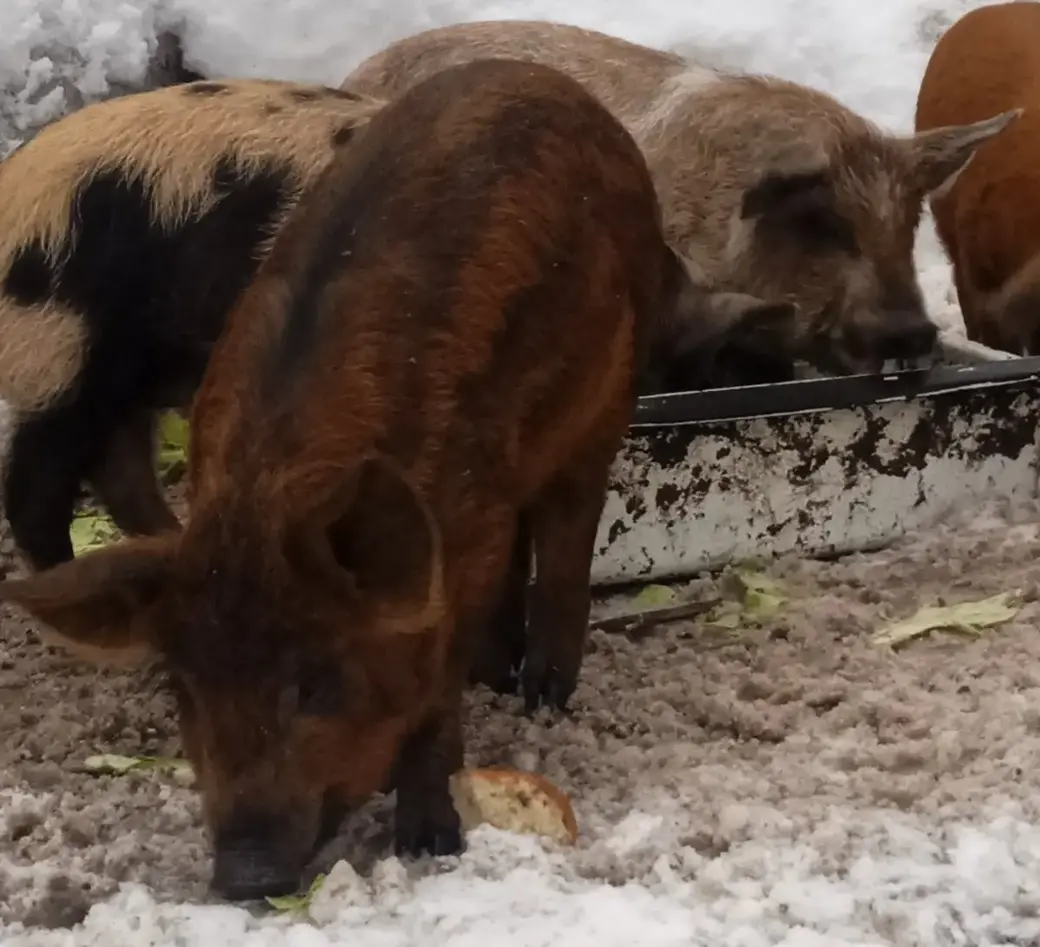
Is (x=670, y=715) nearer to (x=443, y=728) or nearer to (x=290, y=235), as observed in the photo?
(x=443, y=728)

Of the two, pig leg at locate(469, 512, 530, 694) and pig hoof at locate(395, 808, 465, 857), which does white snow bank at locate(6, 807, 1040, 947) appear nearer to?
pig hoof at locate(395, 808, 465, 857)

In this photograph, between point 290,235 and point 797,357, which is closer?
point 290,235

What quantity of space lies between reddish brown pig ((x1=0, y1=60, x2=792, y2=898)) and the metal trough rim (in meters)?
0.30

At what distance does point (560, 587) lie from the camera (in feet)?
7.34

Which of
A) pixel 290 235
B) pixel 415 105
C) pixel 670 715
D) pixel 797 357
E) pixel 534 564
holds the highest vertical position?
pixel 415 105

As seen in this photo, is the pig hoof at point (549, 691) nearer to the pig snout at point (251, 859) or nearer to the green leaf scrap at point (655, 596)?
the green leaf scrap at point (655, 596)

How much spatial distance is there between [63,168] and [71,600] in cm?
89

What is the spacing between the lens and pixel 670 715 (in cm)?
216

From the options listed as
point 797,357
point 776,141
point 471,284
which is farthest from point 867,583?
point 471,284

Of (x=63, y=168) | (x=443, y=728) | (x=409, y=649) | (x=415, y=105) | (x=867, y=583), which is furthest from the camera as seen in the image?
(x=867, y=583)

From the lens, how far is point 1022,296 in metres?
3.32

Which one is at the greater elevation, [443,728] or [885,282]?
[885,282]

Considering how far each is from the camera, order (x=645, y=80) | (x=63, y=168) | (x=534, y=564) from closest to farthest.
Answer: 1. (x=63, y=168)
2. (x=534, y=564)
3. (x=645, y=80)

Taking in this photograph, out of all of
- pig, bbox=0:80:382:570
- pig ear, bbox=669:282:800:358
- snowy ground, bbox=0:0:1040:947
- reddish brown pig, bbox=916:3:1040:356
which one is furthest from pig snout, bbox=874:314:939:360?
pig, bbox=0:80:382:570
